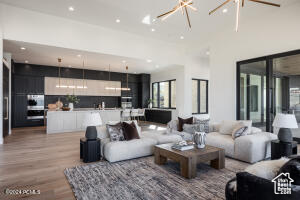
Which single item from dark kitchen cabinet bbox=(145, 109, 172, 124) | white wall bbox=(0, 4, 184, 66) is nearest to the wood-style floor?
white wall bbox=(0, 4, 184, 66)

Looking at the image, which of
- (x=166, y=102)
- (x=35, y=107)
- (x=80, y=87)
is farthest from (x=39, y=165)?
(x=166, y=102)

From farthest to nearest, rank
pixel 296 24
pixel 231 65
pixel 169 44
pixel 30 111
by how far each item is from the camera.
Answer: pixel 30 111 < pixel 169 44 < pixel 231 65 < pixel 296 24

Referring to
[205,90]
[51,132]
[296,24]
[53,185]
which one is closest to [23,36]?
[51,132]

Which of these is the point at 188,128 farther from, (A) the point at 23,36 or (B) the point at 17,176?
(A) the point at 23,36

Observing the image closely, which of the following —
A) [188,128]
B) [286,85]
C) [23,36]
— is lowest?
[188,128]

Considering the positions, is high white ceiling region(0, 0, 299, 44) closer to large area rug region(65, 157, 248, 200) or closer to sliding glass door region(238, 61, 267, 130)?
sliding glass door region(238, 61, 267, 130)

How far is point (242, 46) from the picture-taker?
19.6ft

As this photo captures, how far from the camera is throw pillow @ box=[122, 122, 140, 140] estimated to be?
3893 mm

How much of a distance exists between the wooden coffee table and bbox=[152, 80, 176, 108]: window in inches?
252

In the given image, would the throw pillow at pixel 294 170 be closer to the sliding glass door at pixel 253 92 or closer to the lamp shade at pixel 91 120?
the lamp shade at pixel 91 120

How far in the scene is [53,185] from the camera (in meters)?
2.58

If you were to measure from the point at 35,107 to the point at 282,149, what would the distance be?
964cm

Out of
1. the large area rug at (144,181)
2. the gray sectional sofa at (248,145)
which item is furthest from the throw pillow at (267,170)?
the gray sectional sofa at (248,145)

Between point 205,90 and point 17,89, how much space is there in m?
9.46
